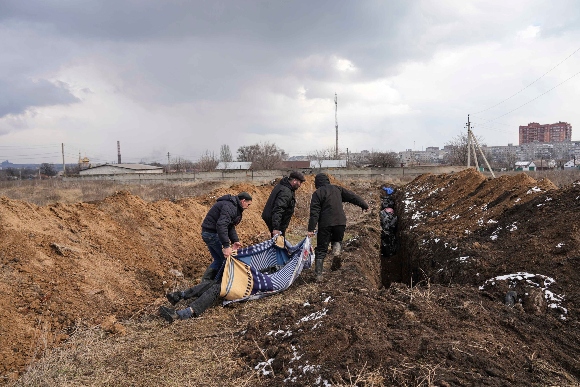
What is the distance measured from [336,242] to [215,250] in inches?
83.7

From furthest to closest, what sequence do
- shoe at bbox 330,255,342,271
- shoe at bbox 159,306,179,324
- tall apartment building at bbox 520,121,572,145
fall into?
1. tall apartment building at bbox 520,121,572,145
2. shoe at bbox 330,255,342,271
3. shoe at bbox 159,306,179,324

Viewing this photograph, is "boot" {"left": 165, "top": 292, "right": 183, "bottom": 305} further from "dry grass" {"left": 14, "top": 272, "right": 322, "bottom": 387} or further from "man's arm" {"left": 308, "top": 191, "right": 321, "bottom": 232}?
"man's arm" {"left": 308, "top": 191, "right": 321, "bottom": 232}

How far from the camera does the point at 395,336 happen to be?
11.6ft

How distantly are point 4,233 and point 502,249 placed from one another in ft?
25.8

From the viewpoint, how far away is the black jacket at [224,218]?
5.24 meters

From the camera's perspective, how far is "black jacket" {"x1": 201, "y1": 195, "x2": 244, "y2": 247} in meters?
5.24

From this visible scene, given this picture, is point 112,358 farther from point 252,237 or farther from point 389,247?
point 389,247

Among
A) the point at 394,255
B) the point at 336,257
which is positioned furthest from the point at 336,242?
the point at 394,255

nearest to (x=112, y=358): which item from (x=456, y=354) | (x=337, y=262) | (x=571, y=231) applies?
(x=456, y=354)

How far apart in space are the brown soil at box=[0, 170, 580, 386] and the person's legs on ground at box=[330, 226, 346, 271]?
18 cm

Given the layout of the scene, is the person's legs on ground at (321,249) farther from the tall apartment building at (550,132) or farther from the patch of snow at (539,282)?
the tall apartment building at (550,132)

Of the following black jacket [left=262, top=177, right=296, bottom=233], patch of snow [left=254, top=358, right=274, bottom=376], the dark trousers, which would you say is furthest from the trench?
patch of snow [left=254, top=358, right=274, bottom=376]

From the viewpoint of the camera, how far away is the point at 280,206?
6355 mm

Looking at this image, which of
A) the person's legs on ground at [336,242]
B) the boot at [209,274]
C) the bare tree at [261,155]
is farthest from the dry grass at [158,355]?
the bare tree at [261,155]
